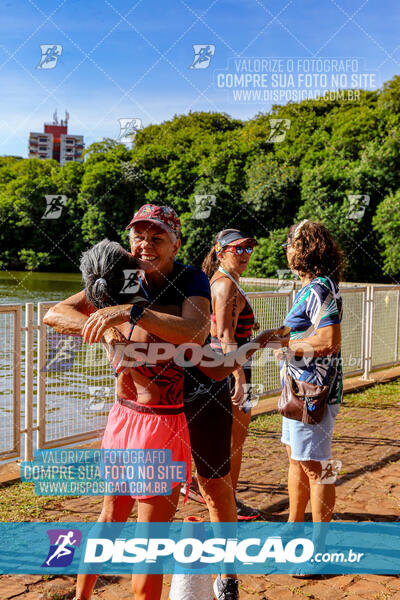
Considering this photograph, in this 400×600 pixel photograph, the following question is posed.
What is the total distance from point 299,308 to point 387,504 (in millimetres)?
2336

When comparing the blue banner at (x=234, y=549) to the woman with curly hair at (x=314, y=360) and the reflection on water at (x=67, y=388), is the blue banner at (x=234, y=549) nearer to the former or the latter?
the woman with curly hair at (x=314, y=360)

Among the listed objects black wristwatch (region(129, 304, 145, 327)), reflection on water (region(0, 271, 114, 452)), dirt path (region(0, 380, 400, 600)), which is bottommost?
dirt path (region(0, 380, 400, 600))

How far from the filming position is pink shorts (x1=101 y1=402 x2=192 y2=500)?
2584 mm

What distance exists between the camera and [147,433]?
2578 millimetres

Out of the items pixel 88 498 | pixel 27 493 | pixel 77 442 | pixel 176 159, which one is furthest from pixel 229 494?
pixel 176 159

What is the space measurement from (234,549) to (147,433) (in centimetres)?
101

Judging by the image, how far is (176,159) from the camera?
220ft

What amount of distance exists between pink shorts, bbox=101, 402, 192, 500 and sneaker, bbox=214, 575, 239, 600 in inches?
30.5

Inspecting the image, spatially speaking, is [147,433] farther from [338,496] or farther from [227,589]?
[338,496]

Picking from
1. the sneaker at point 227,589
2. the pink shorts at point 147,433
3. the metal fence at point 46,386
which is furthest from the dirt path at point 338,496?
the pink shorts at point 147,433

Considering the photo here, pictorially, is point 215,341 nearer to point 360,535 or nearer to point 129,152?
point 360,535

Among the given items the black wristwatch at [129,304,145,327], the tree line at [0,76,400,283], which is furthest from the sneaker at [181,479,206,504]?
the tree line at [0,76,400,283]

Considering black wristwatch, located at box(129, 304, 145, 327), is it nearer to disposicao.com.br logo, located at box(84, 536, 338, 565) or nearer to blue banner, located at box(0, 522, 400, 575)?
disposicao.com.br logo, located at box(84, 536, 338, 565)

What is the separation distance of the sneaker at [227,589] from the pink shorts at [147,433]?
0.78 metres
